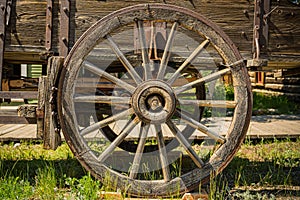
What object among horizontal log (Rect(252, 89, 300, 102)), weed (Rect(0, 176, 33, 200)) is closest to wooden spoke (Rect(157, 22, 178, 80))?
weed (Rect(0, 176, 33, 200))

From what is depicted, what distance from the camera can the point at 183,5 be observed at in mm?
2881

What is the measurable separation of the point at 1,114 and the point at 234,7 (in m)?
2.16

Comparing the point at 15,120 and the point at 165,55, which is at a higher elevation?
the point at 165,55

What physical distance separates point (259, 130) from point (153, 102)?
3.54 metres

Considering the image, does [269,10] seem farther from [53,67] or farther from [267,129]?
[267,129]

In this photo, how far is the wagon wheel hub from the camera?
101 inches

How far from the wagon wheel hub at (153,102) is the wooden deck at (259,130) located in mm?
1889

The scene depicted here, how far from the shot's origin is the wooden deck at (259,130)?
15.8 ft

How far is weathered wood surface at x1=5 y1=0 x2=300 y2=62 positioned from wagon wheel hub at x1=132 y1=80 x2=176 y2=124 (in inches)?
29.6

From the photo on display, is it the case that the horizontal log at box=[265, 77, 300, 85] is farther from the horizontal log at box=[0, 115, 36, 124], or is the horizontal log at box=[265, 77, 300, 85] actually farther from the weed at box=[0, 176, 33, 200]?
the weed at box=[0, 176, 33, 200]

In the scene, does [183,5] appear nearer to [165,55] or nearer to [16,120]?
[165,55]

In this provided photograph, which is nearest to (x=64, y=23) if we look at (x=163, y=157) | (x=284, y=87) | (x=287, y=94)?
(x=163, y=157)

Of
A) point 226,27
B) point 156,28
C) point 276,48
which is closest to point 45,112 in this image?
point 156,28

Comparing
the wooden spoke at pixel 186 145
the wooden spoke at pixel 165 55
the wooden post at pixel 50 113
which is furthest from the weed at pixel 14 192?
the wooden spoke at pixel 165 55
